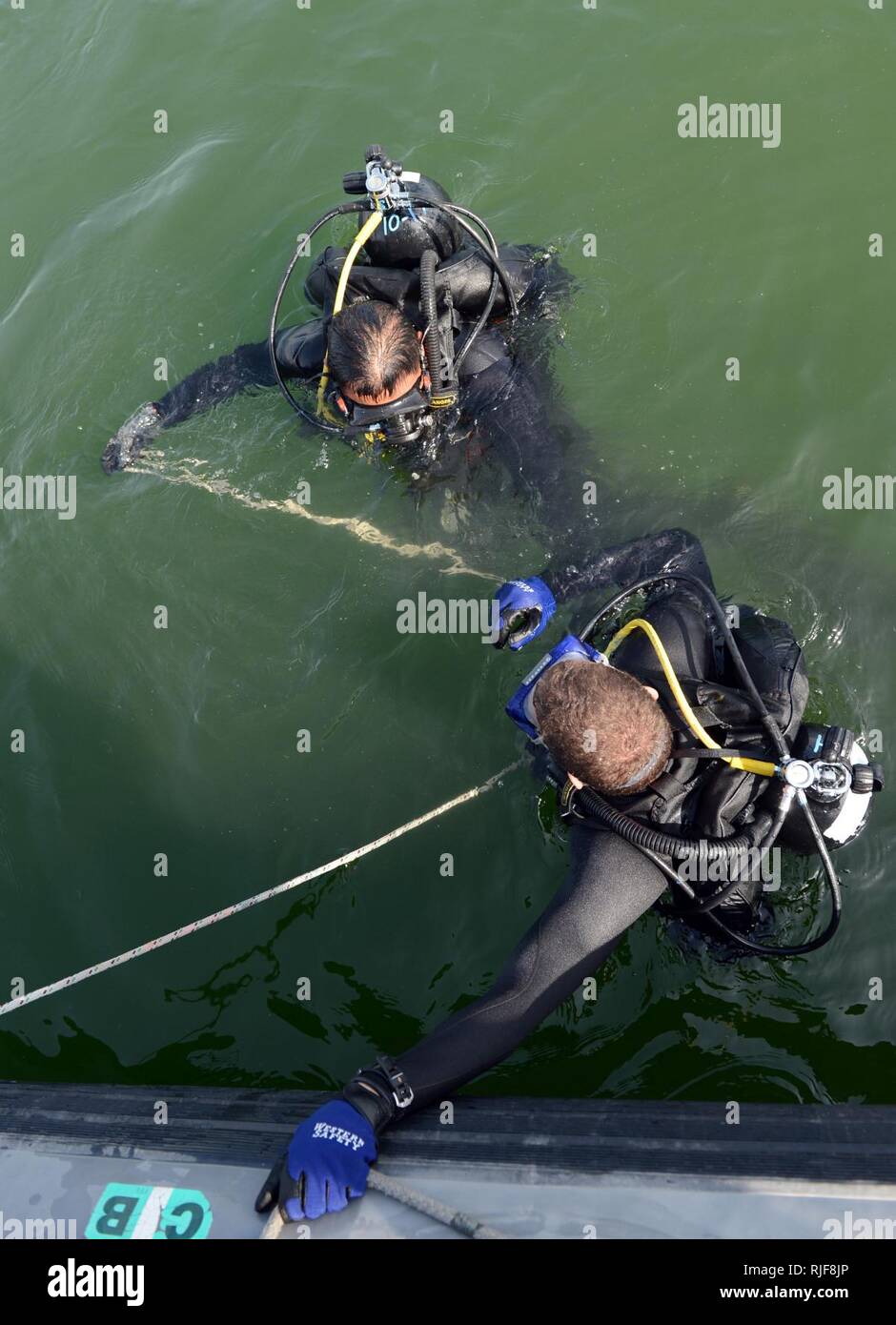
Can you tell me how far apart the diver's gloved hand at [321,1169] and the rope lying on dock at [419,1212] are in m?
0.03

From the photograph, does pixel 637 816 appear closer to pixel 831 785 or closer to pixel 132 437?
pixel 831 785

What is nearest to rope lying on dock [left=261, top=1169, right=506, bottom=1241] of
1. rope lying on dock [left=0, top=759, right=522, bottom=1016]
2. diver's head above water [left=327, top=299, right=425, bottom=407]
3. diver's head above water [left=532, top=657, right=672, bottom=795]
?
rope lying on dock [left=0, top=759, right=522, bottom=1016]

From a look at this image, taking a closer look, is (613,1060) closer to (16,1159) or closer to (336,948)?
(336,948)

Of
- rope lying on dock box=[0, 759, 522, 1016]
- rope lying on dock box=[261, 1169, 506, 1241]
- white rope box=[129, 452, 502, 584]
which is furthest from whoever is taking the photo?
white rope box=[129, 452, 502, 584]

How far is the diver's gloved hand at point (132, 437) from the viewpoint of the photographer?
16.3 ft

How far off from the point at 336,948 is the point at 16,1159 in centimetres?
134

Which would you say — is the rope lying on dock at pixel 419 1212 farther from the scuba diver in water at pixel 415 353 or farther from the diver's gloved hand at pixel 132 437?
the diver's gloved hand at pixel 132 437

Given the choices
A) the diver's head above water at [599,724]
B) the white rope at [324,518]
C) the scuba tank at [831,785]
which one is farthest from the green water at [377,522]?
the diver's head above water at [599,724]

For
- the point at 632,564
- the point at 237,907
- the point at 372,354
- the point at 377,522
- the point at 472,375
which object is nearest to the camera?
the point at 237,907

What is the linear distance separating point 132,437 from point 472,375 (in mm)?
1761

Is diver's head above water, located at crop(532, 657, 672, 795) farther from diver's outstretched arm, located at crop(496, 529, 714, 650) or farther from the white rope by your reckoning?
the white rope

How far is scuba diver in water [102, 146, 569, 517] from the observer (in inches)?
149

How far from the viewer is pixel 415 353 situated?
3.80 metres

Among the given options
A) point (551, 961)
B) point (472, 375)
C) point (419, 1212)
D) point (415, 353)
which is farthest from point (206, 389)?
point (419, 1212)
